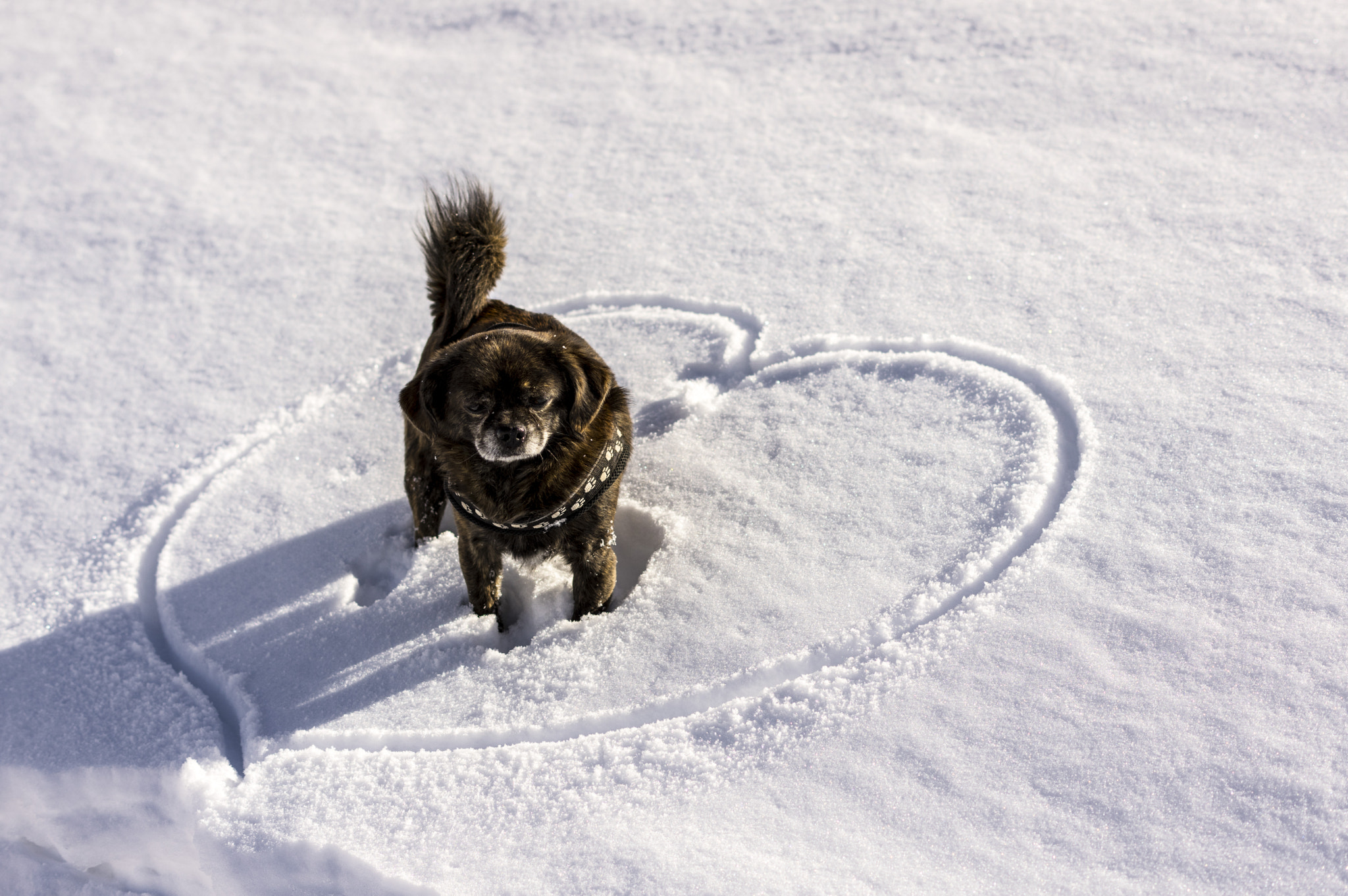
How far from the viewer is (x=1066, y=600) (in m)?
2.65

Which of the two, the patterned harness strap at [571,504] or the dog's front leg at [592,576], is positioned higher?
the patterned harness strap at [571,504]

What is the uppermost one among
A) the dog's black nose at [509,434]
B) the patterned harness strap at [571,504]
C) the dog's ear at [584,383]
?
the dog's ear at [584,383]

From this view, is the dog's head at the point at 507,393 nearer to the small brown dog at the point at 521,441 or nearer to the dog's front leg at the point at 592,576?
the small brown dog at the point at 521,441

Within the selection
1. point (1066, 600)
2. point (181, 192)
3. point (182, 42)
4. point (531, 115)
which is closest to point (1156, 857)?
point (1066, 600)

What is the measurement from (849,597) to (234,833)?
1776mm

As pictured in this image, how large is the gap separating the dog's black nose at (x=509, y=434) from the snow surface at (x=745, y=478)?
2.25 feet

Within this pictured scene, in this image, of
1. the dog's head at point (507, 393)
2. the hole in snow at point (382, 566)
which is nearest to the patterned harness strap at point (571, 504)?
the dog's head at point (507, 393)

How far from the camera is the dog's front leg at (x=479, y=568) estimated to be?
2.87 metres

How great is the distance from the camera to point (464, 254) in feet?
10.4

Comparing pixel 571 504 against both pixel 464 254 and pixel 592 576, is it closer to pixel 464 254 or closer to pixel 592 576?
pixel 592 576

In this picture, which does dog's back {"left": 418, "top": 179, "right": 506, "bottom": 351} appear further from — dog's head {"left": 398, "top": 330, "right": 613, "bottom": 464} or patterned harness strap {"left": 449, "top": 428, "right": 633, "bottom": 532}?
patterned harness strap {"left": 449, "top": 428, "right": 633, "bottom": 532}

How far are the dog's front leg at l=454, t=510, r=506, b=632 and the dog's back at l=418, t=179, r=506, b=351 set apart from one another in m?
0.66

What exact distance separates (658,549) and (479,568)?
595 mm

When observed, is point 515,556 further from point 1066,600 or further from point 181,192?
point 181,192
